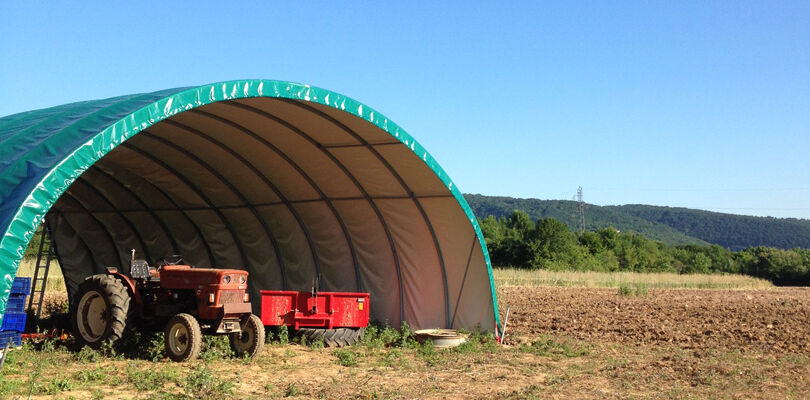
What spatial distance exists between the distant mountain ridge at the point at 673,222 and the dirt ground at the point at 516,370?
473 ft

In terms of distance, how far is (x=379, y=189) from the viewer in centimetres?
1354

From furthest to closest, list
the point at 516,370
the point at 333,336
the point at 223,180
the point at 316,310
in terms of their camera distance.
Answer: the point at 223,180, the point at 333,336, the point at 316,310, the point at 516,370

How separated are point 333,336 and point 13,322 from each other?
5.11 meters

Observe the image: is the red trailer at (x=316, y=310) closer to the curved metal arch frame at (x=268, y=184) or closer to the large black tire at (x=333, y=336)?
the large black tire at (x=333, y=336)

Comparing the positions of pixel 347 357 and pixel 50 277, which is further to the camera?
pixel 50 277

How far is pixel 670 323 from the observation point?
17422mm

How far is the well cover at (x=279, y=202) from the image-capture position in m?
11.0

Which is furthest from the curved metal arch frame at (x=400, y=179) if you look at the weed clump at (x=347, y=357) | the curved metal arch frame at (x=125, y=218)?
the curved metal arch frame at (x=125, y=218)

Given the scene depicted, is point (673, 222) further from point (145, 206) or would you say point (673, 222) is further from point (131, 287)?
point (131, 287)

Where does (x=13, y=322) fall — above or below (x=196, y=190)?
below

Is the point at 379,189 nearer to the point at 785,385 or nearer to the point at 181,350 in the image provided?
the point at 181,350

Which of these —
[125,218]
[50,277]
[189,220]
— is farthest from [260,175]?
[50,277]

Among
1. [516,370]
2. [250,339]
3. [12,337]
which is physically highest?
[12,337]

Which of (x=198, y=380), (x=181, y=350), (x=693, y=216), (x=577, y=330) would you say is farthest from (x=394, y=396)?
(x=693, y=216)
